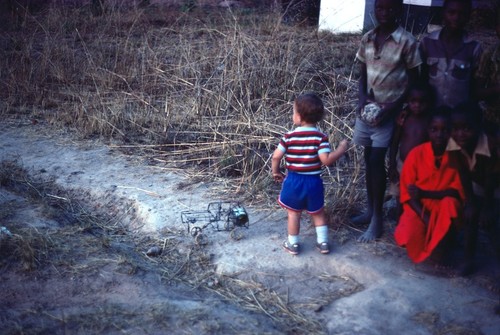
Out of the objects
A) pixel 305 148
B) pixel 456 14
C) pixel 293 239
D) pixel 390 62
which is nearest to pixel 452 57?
pixel 456 14

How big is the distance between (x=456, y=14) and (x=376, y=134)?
0.85 meters

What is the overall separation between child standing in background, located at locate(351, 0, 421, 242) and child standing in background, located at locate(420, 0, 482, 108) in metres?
0.09

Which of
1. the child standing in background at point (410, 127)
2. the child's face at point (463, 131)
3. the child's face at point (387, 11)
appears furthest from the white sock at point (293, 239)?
the child's face at point (387, 11)

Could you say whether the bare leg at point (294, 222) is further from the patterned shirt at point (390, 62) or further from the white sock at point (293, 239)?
the patterned shirt at point (390, 62)

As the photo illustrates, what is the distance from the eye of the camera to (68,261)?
3.53 meters

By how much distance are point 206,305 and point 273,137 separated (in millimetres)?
2081

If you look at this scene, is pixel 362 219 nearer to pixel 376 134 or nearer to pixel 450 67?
pixel 376 134

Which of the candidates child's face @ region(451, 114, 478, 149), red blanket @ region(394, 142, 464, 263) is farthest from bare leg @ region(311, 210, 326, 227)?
child's face @ region(451, 114, 478, 149)

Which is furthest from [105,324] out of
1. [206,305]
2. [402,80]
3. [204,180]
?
[402,80]

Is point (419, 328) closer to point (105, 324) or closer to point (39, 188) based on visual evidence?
point (105, 324)

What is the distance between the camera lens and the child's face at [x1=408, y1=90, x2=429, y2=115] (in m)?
3.40

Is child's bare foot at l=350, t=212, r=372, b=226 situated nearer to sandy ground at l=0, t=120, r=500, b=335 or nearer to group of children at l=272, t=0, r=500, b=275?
sandy ground at l=0, t=120, r=500, b=335

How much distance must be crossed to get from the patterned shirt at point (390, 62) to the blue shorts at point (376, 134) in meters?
0.16

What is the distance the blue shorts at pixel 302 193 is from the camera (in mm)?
3465
